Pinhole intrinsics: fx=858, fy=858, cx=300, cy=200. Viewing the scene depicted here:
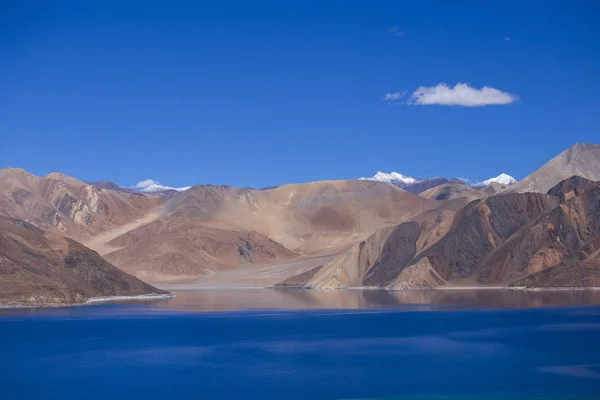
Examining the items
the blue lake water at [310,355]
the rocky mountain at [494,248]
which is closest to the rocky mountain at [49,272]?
the blue lake water at [310,355]

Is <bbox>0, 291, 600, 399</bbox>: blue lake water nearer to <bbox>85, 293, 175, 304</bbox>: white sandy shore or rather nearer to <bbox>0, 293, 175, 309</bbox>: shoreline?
<bbox>0, 293, 175, 309</bbox>: shoreline

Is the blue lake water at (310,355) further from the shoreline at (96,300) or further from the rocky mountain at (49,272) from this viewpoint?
the rocky mountain at (49,272)

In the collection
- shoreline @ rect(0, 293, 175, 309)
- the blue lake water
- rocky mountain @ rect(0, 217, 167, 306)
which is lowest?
the blue lake water

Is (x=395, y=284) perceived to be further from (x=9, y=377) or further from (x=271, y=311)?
(x=9, y=377)

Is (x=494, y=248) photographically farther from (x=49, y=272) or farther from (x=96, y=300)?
(x=49, y=272)

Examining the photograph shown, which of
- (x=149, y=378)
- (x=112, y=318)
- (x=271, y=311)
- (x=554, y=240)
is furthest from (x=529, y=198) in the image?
(x=149, y=378)

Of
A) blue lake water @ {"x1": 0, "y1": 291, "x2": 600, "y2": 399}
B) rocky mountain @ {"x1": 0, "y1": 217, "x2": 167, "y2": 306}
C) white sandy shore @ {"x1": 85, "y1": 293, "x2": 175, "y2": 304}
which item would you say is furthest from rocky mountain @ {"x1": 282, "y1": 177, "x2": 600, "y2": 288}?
rocky mountain @ {"x1": 0, "y1": 217, "x2": 167, "y2": 306}
